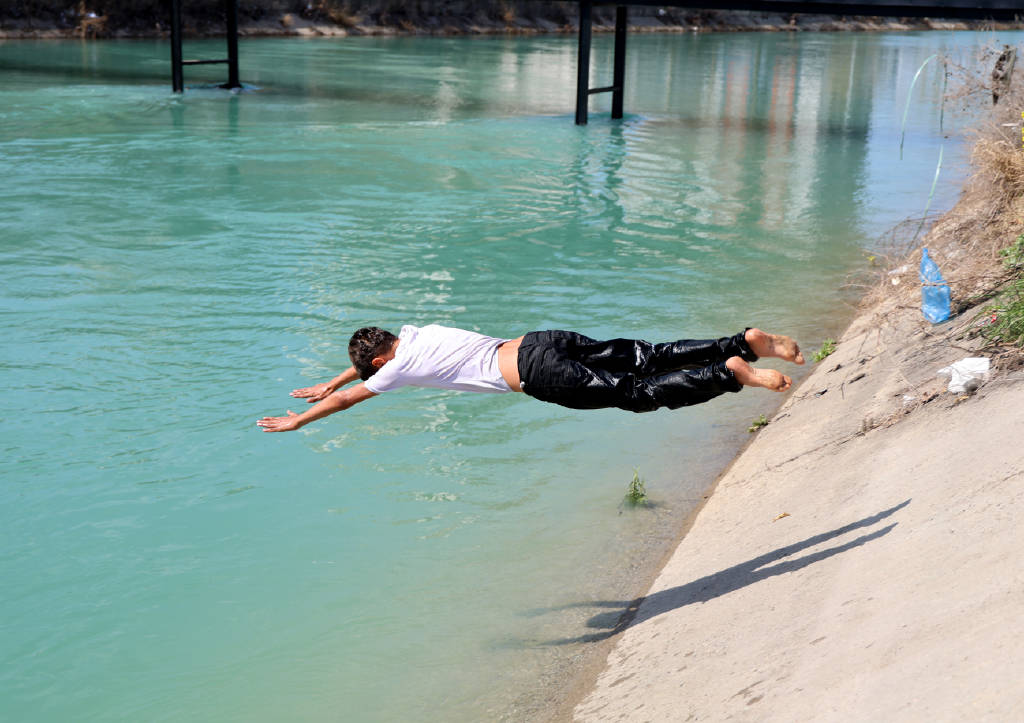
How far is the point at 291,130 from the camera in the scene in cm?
2584

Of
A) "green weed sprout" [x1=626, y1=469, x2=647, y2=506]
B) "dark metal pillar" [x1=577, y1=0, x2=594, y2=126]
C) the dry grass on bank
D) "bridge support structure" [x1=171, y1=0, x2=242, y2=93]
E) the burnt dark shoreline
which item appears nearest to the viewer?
the dry grass on bank

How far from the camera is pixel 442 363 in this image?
5.76 m

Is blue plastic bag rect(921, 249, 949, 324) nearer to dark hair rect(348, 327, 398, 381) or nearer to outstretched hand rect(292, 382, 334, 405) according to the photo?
dark hair rect(348, 327, 398, 381)

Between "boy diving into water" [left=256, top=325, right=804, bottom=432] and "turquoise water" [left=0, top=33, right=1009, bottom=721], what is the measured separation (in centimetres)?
139

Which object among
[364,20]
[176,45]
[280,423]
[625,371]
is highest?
[364,20]

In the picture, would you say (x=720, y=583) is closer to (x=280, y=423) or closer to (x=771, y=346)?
(x=771, y=346)

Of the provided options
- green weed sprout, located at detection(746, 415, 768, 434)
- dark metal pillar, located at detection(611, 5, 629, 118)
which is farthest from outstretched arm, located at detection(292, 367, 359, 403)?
dark metal pillar, located at detection(611, 5, 629, 118)

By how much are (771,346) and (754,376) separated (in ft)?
1.14

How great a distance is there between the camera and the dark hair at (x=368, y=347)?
5781 mm

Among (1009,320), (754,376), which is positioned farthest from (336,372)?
(1009,320)

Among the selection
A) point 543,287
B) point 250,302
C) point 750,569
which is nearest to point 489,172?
point 543,287

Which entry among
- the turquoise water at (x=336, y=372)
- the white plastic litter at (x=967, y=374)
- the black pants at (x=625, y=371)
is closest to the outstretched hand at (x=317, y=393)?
the black pants at (x=625, y=371)

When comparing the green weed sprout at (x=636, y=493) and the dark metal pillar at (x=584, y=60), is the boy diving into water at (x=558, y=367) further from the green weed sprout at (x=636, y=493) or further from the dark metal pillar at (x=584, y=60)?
the dark metal pillar at (x=584, y=60)

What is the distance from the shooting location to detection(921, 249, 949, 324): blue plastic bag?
8172mm
